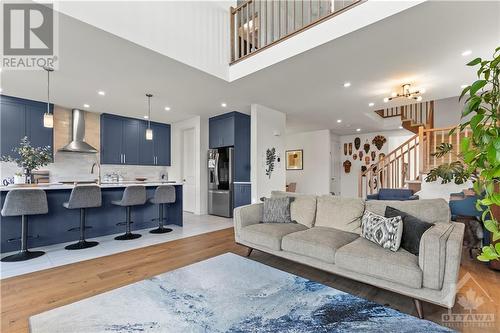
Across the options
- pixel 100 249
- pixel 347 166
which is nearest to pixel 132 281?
pixel 100 249

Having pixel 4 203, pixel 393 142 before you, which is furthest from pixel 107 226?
pixel 393 142

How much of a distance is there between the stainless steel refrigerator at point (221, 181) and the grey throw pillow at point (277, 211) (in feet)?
8.33

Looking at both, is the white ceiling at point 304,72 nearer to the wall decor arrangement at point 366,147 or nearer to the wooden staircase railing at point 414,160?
the wooden staircase railing at point 414,160

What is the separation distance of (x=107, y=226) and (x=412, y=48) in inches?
208

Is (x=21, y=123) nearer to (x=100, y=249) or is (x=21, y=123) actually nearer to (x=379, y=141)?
(x=100, y=249)

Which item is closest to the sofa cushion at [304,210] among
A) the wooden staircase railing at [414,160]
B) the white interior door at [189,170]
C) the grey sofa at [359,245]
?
the grey sofa at [359,245]

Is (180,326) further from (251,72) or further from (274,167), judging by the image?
(274,167)

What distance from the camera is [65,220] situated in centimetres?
362

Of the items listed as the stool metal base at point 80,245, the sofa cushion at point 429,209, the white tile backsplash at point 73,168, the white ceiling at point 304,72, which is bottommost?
the stool metal base at point 80,245

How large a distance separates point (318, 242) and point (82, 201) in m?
3.28

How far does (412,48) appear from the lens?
291 centimetres

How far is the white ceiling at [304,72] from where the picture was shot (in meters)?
2.49

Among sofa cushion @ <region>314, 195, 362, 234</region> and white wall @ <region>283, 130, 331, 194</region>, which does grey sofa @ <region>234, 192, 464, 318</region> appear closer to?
sofa cushion @ <region>314, 195, 362, 234</region>

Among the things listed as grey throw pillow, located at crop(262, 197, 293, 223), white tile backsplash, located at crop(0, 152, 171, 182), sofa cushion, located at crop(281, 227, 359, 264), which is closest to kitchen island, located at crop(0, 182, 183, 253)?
white tile backsplash, located at crop(0, 152, 171, 182)
